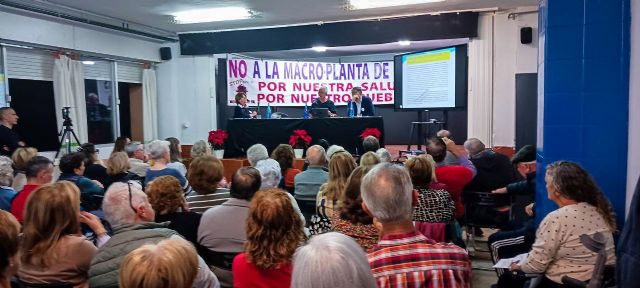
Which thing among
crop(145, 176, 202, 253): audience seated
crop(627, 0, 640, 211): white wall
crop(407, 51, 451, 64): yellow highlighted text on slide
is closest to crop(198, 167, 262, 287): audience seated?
crop(145, 176, 202, 253): audience seated

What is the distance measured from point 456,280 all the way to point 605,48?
219 cm

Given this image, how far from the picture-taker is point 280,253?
1.86 m

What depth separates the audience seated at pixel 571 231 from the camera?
7.75 feet

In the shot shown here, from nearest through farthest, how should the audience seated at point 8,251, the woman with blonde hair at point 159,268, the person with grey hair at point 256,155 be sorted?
the woman with blonde hair at point 159,268 → the audience seated at point 8,251 → the person with grey hair at point 256,155

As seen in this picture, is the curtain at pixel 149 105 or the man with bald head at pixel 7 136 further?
the curtain at pixel 149 105

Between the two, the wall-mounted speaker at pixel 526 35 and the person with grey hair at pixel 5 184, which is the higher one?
the wall-mounted speaker at pixel 526 35

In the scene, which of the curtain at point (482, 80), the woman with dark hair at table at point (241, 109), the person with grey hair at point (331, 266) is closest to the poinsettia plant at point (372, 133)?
the curtain at point (482, 80)

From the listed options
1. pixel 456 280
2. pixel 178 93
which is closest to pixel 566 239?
pixel 456 280

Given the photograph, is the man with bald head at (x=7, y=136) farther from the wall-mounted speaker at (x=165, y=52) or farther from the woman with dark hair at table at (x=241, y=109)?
the wall-mounted speaker at (x=165, y=52)

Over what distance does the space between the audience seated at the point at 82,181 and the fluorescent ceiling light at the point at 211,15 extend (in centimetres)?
392

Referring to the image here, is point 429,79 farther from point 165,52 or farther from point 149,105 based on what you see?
point 149,105

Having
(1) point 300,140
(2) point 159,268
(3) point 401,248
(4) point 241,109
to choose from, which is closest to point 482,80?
(1) point 300,140

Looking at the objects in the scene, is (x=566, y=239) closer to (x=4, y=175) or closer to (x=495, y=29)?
(x=4, y=175)

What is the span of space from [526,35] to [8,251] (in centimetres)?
700
